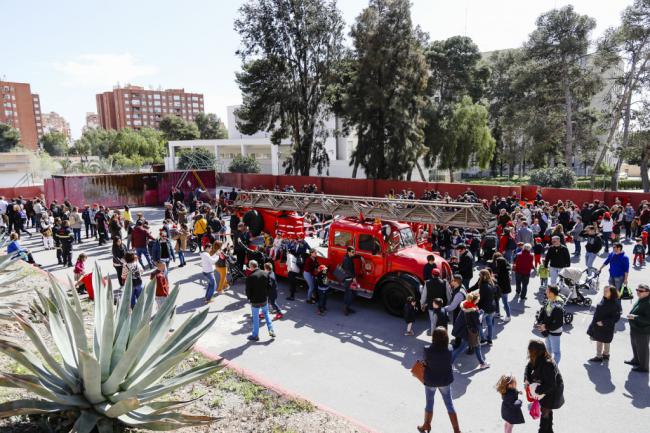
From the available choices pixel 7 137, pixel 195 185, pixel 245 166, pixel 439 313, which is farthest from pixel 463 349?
pixel 7 137

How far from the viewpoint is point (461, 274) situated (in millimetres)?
10562

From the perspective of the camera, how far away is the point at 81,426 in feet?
13.6

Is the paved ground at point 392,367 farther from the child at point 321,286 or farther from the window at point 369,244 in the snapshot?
the window at point 369,244

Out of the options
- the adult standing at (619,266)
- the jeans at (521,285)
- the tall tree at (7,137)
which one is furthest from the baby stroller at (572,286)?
the tall tree at (7,137)

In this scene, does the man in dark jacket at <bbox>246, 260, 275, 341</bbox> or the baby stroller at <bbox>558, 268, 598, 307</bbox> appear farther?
the baby stroller at <bbox>558, 268, 598, 307</bbox>

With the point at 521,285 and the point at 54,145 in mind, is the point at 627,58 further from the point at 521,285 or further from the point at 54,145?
the point at 54,145

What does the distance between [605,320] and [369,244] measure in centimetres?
480

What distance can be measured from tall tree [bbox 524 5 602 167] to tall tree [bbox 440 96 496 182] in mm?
6440

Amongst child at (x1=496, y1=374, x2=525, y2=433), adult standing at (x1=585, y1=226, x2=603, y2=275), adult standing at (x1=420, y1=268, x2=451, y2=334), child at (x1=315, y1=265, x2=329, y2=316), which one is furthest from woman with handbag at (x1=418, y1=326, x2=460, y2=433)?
adult standing at (x1=585, y1=226, x2=603, y2=275)

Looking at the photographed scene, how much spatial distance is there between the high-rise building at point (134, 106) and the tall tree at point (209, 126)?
162 ft

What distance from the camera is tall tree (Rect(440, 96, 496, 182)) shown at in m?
38.7

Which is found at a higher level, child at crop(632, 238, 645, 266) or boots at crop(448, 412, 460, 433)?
child at crop(632, 238, 645, 266)

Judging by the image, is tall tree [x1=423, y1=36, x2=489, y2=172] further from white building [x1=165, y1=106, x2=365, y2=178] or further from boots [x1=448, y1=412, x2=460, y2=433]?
boots [x1=448, y1=412, x2=460, y2=433]

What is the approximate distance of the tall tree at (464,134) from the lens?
127 ft
